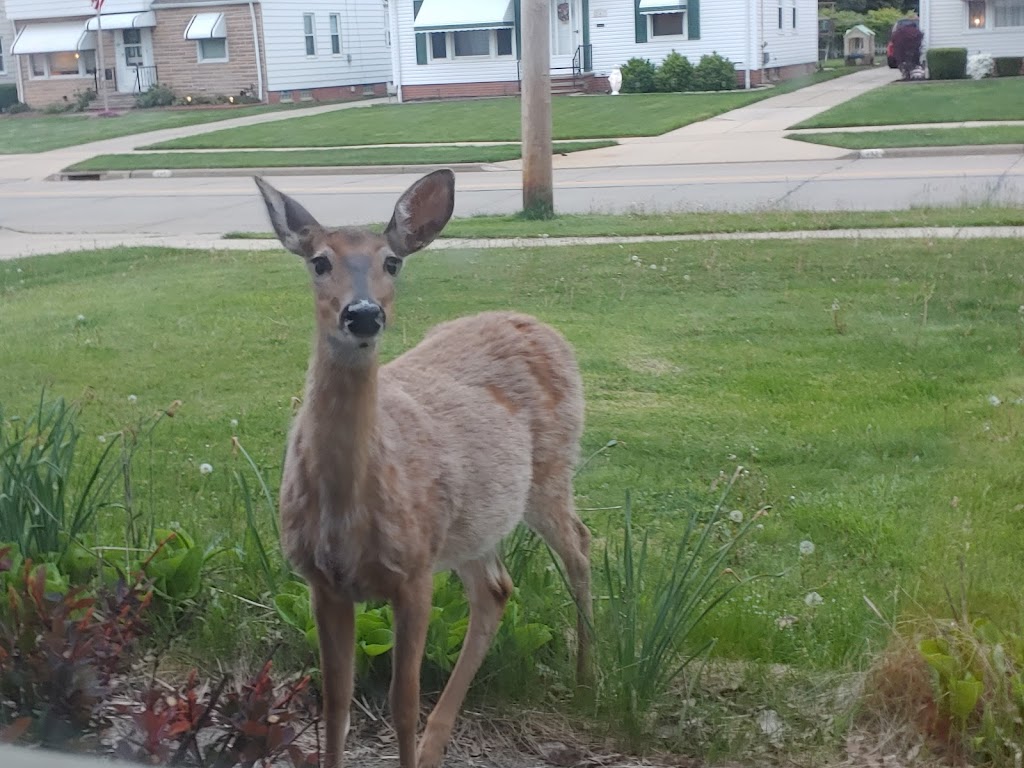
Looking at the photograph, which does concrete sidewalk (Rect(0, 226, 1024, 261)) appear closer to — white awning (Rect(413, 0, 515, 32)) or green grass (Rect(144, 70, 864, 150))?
green grass (Rect(144, 70, 864, 150))

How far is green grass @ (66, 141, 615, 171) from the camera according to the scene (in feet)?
82.4

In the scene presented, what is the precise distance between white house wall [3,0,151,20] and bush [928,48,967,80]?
25373mm

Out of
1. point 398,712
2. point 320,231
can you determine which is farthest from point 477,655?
point 320,231

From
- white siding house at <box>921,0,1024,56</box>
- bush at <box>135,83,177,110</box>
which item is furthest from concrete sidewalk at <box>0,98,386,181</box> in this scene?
white siding house at <box>921,0,1024,56</box>

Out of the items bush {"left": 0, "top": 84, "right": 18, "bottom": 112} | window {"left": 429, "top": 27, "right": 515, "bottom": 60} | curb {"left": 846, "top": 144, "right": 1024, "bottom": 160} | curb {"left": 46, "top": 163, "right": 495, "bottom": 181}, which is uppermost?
window {"left": 429, "top": 27, "right": 515, "bottom": 60}

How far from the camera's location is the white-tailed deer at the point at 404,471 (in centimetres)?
384

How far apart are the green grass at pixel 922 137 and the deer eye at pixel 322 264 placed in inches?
823

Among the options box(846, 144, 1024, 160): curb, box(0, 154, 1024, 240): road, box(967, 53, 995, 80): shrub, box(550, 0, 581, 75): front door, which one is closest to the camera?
box(0, 154, 1024, 240): road

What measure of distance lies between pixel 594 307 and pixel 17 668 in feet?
22.5

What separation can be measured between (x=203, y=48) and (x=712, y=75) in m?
17.3

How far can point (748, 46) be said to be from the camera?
133ft

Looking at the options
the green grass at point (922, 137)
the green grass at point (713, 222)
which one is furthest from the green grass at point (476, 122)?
the green grass at point (713, 222)

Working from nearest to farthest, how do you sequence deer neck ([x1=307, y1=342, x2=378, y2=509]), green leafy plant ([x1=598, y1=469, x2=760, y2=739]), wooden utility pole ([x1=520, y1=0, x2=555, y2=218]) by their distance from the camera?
deer neck ([x1=307, y1=342, x2=378, y2=509])
green leafy plant ([x1=598, y1=469, x2=760, y2=739])
wooden utility pole ([x1=520, y1=0, x2=555, y2=218])

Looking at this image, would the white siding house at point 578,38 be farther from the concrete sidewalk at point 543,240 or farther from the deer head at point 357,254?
the deer head at point 357,254
